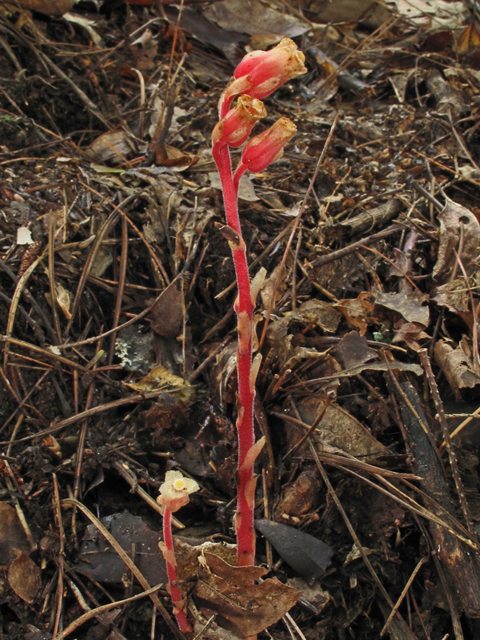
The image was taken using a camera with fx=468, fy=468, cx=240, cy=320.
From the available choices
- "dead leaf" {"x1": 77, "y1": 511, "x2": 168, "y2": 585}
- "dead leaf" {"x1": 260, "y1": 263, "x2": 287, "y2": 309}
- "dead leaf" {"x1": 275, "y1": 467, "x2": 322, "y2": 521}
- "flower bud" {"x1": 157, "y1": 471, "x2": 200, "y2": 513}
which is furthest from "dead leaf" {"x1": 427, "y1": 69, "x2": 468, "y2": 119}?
"dead leaf" {"x1": 77, "y1": 511, "x2": 168, "y2": 585}

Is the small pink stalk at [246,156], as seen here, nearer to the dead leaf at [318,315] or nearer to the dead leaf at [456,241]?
the dead leaf at [318,315]

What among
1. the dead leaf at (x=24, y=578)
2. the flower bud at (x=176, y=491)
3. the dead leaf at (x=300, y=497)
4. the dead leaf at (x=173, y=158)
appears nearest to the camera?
the flower bud at (x=176, y=491)

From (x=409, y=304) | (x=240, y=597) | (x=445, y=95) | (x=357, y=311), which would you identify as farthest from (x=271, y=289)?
(x=445, y=95)

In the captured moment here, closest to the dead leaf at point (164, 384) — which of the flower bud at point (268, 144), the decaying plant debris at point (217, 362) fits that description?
the decaying plant debris at point (217, 362)

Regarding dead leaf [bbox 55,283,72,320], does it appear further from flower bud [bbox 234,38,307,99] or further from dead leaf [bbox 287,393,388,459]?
flower bud [bbox 234,38,307,99]

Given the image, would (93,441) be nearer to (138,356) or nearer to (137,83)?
(138,356)

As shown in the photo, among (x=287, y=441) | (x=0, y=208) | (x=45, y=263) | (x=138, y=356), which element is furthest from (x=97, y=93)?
(x=287, y=441)
